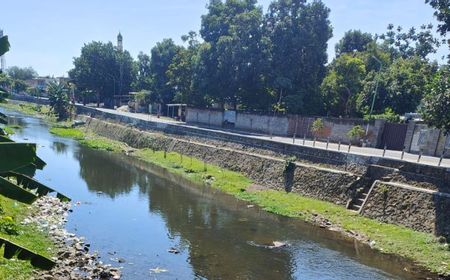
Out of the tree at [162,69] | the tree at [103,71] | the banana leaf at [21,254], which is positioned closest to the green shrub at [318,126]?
the banana leaf at [21,254]

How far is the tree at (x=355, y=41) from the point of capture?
59.2 meters

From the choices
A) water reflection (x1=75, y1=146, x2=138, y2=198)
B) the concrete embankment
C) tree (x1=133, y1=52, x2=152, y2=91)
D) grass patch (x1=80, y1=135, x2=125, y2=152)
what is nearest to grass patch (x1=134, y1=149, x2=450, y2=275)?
the concrete embankment

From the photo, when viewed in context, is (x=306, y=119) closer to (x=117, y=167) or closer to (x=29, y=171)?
(x=117, y=167)

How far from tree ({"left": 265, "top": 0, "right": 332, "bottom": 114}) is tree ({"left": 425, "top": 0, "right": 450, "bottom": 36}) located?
1900 cm

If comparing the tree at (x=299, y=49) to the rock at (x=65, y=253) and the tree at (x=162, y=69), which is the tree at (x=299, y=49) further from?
the rock at (x=65, y=253)

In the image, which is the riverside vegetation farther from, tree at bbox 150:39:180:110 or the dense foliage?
tree at bbox 150:39:180:110

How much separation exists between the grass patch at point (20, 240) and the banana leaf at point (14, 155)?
722cm

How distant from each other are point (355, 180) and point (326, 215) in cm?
309

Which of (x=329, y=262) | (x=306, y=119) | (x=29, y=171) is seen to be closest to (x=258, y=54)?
(x=306, y=119)

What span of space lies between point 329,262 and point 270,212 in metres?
7.14

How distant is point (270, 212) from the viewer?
2312 centimetres

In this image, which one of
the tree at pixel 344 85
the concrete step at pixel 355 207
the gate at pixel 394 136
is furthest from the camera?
the tree at pixel 344 85

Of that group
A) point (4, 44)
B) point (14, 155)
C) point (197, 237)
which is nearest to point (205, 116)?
point (197, 237)

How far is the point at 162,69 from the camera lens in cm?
6178
